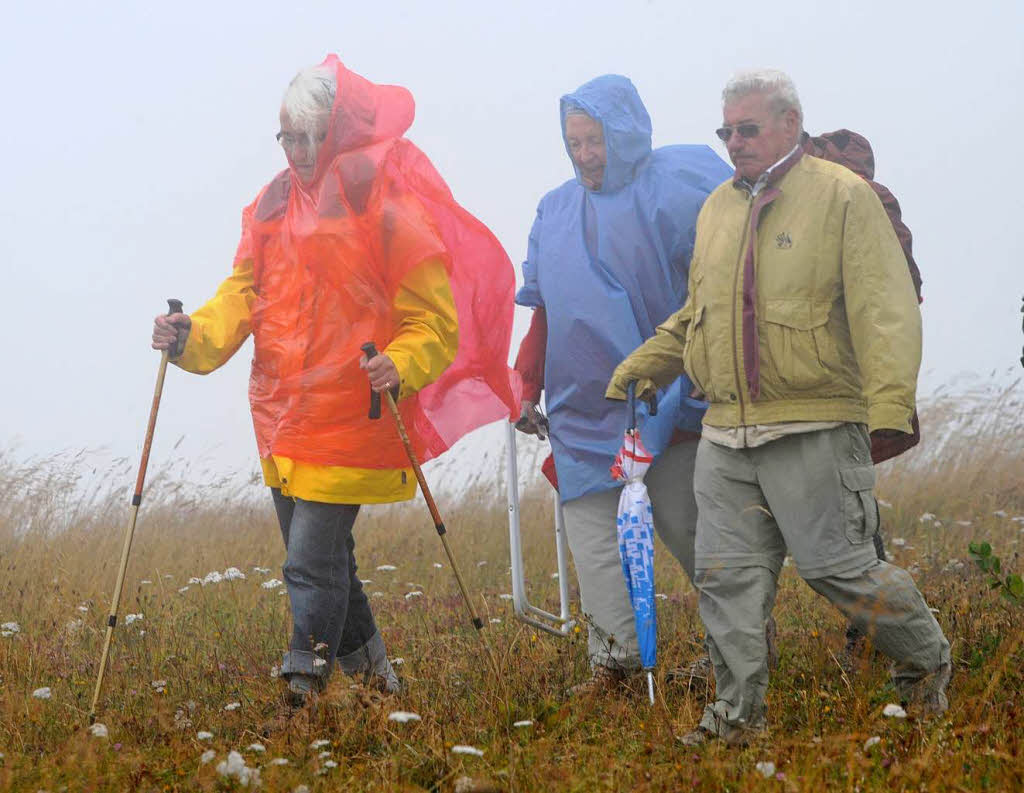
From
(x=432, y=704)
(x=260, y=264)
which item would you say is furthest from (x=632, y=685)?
(x=260, y=264)

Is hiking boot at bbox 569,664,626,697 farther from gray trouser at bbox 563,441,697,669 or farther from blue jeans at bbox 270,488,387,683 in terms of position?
blue jeans at bbox 270,488,387,683

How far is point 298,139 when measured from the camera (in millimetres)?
4930

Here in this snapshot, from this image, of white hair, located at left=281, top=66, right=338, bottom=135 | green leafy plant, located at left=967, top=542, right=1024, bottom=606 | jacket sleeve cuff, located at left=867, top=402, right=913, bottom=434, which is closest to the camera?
jacket sleeve cuff, located at left=867, top=402, right=913, bottom=434

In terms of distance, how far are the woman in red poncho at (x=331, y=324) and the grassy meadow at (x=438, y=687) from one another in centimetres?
55

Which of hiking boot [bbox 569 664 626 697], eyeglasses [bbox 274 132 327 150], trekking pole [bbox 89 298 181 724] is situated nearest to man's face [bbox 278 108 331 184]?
eyeglasses [bbox 274 132 327 150]

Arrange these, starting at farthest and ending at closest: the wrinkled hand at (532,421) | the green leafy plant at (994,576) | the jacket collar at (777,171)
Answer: the wrinkled hand at (532,421) → the green leafy plant at (994,576) → the jacket collar at (777,171)

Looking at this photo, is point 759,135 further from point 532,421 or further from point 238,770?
point 238,770

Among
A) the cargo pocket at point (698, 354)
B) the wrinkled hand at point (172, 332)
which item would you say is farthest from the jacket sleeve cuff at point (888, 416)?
the wrinkled hand at point (172, 332)

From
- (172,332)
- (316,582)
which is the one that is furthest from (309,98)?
(316,582)

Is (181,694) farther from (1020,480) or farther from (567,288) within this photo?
(1020,480)

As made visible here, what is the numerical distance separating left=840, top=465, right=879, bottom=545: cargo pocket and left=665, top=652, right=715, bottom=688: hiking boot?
103 cm

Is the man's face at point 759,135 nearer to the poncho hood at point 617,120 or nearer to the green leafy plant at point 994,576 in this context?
the poncho hood at point 617,120

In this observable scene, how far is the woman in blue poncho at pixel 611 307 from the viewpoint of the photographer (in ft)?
17.9

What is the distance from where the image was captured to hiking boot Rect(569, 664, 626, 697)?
505 centimetres
